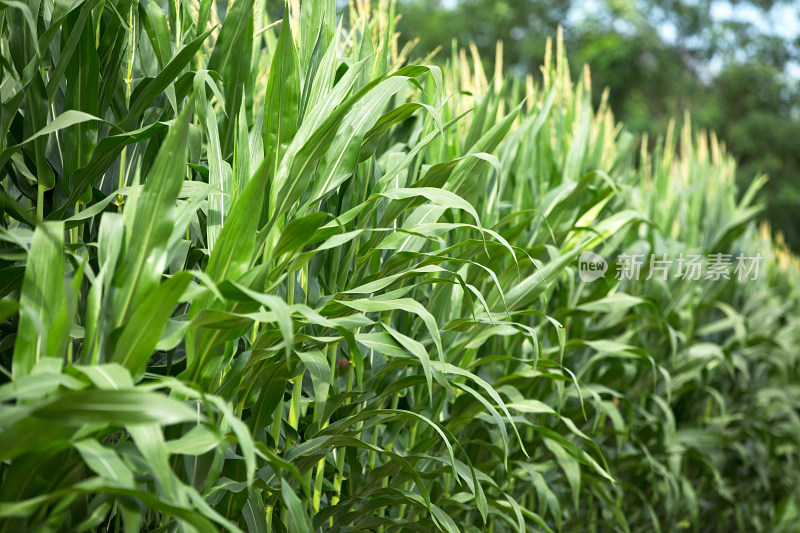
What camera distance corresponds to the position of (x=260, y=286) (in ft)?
2.30

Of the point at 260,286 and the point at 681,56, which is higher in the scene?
the point at 681,56

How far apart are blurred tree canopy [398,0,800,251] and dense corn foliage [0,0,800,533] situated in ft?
26.7

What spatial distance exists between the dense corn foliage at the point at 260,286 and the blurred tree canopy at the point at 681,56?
320 inches

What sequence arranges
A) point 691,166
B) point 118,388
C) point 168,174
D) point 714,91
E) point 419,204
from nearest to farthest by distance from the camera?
point 118,388 → point 168,174 → point 419,204 → point 691,166 → point 714,91

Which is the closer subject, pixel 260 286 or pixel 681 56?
pixel 260 286

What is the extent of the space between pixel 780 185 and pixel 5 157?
10.3 metres

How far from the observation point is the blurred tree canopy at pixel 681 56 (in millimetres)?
9375

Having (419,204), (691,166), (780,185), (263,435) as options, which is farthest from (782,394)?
(780,185)

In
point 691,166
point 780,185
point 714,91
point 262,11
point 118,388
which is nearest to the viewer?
point 118,388

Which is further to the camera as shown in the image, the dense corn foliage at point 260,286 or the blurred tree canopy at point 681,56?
the blurred tree canopy at point 681,56

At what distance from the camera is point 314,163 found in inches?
31.7

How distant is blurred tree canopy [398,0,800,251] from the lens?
9.38 metres

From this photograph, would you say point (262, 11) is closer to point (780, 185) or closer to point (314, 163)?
point (314, 163)

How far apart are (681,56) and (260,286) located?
11.2 m
